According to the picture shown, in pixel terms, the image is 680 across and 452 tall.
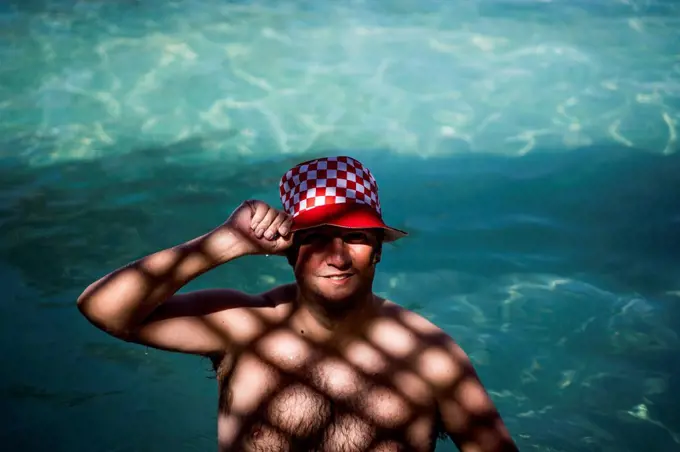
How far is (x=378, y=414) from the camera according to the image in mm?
2238

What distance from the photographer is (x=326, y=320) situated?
2256mm

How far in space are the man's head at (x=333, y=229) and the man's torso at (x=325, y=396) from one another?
221 millimetres

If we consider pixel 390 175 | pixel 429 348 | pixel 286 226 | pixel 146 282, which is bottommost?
pixel 390 175

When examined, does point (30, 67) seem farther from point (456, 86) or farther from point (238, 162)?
point (456, 86)

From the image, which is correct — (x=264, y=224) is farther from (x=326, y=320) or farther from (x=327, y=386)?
(x=327, y=386)

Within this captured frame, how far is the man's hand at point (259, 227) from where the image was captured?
81.1 inches

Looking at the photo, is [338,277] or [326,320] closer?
[338,277]

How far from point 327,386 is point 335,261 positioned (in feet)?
1.34

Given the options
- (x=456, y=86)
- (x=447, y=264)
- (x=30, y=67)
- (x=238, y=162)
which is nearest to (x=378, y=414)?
(x=447, y=264)

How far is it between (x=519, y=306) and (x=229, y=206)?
2397 millimetres

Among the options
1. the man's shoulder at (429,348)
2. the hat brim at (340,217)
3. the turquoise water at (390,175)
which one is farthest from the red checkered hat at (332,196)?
the turquoise water at (390,175)

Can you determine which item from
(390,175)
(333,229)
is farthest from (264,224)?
(390,175)

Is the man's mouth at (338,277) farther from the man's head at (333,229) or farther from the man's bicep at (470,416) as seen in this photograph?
the man's bicep at (470,416)

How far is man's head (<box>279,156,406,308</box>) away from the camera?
2076 mm
